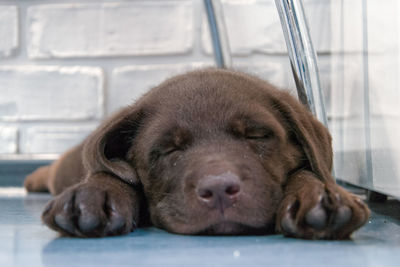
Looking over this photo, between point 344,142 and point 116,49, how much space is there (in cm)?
158

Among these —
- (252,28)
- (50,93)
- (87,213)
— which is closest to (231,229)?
(87,213)

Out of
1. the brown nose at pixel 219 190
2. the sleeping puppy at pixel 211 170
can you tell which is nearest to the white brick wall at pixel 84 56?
the sleeping puppy at pixel 211 170

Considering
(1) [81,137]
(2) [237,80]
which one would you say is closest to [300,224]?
(2) [237,80]

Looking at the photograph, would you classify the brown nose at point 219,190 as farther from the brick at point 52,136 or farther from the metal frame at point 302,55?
the brick at point 52,136

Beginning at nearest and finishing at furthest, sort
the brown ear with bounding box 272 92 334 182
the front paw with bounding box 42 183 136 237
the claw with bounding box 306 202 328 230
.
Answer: the claw with bounding box 306 202 328 230 < the front paw with bounding box 42 183 136 237 < the brown ear with bounding box 272 92 334 182

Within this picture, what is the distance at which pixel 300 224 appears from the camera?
1481 mm

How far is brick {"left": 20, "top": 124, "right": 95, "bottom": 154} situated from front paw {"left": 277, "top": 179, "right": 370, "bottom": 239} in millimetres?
2441

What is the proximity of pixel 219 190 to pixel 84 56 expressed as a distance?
8.04 ft

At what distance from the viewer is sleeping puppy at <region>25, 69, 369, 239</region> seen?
1518 millimetres

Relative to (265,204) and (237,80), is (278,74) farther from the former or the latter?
(265,204)

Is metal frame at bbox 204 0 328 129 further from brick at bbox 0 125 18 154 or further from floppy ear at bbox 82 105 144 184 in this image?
brick at bbox 0 125 18 154

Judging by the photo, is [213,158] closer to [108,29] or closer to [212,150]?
[212,150]

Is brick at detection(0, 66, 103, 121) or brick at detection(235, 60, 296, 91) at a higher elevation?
Answer: brick at detection(235, 60, 296, 91)

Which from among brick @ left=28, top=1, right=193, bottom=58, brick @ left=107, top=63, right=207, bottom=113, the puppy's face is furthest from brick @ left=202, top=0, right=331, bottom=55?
the puppy's face
